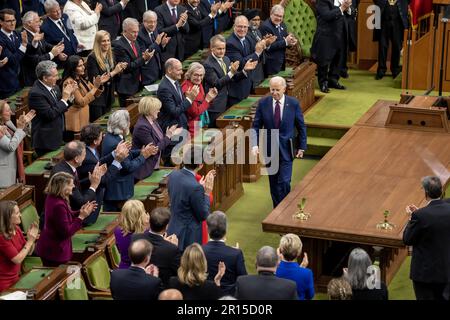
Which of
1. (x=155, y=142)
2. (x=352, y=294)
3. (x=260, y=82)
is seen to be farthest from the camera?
(x=260, y=82)

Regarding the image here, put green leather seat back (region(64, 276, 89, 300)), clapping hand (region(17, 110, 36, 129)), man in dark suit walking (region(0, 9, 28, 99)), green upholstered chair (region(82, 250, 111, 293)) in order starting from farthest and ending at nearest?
man in dark suit walking (region(0, 9, 28, 99)) → clapping hand (region(17, 110, 36, 129)) → green upholstered chair (region(82, 250, 111, 293)) → green leather seat back (region(64, 276, 89, 300))

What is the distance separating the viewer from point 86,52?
44.7 ft

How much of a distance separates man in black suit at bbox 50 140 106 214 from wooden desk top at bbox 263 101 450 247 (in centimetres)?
148

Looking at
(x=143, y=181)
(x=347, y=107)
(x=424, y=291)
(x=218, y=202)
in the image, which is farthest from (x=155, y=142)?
(x=347, y=107)

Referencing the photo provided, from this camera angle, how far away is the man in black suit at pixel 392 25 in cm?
1482

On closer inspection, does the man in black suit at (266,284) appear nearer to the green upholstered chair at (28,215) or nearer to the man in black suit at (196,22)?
Result: the green upholstered chair at (28,215)

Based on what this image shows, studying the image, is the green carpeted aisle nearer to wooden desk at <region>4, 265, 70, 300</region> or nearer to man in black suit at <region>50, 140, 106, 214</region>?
man in black suit at <region>50, 140, 106, 214</region>

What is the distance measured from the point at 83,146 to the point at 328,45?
18.9ft

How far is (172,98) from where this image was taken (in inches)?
449

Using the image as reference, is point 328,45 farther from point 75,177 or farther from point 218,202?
point 75,177

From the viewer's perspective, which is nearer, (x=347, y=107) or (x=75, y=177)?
(x=75, y=177)

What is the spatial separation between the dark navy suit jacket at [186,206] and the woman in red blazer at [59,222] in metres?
0.67

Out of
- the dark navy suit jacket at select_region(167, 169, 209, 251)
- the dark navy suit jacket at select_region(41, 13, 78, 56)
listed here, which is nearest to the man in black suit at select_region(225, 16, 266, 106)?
the dark navy suit jacket at select_region(41, 13, 78, 56)

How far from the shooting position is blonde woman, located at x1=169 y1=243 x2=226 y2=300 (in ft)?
→ 23.8
